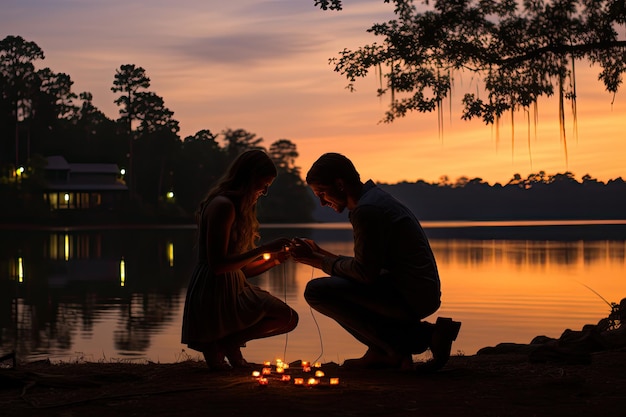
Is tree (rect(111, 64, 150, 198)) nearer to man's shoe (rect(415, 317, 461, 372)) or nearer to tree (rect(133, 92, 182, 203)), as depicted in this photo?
tree (rect(133, 92, 182, 203))

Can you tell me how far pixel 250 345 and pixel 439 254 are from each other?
30760 millimetres

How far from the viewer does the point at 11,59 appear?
83.1m

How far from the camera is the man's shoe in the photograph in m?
6.56

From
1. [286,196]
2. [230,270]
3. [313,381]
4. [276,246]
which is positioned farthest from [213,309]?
[286,196]

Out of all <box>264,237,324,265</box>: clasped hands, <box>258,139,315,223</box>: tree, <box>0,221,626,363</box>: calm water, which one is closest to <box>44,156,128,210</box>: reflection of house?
<box>258,139,315,223</box>: tree

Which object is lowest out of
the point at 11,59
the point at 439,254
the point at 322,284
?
the point at 439,254

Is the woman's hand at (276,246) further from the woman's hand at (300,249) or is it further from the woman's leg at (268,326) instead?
the woman's leg at (268,326)

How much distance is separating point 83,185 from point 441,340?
7649 cm

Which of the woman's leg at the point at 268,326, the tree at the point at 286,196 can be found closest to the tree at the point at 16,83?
the tree at the point at 286,196

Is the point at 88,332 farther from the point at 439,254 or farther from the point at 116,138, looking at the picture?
the point at 116,138

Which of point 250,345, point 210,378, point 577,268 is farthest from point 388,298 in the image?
point 577,268

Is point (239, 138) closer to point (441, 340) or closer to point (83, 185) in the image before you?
point (83, 185)

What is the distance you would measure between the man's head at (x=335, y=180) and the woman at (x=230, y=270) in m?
0.38

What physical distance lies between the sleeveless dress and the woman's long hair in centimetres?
23
